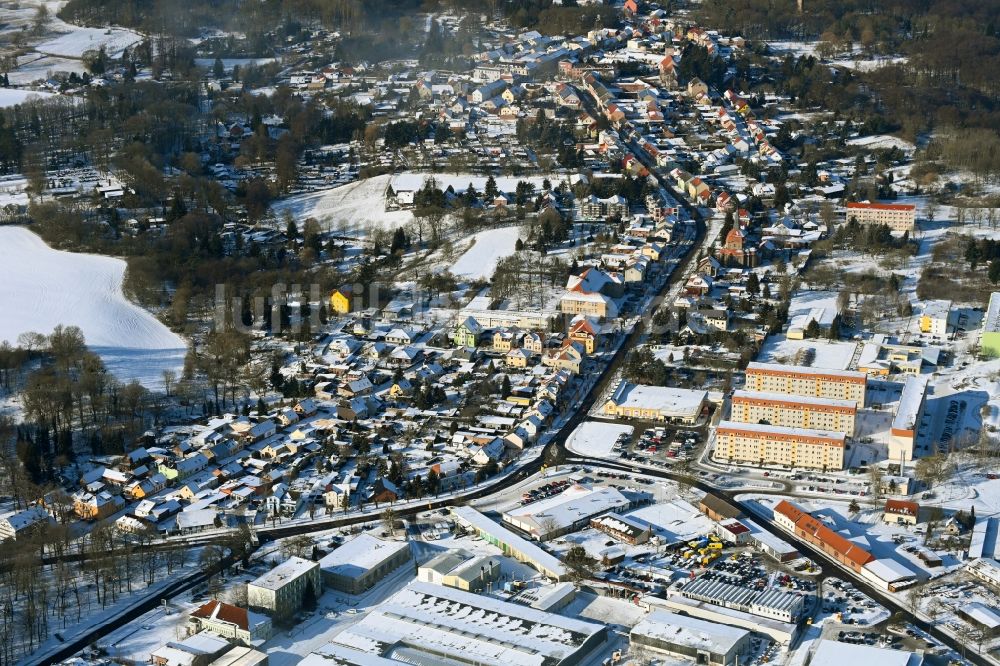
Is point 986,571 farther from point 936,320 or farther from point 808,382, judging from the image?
point 936,320

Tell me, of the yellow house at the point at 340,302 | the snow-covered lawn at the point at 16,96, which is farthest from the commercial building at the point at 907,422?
the snow-covered lawn at the point at 16,96

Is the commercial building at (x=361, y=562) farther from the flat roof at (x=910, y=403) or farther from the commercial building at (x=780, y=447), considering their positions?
the flat roof at (x=910, y=403)

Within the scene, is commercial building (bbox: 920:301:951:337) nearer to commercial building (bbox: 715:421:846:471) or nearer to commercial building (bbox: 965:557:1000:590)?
commercial building (bbox: 715:421:846:471)

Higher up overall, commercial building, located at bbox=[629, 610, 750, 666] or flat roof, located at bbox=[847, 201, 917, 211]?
flat roof, located at bbox=[847, 201, 917, 211]

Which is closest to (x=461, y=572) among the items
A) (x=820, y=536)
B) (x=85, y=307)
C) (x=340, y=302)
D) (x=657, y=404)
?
(x=820, y=536)

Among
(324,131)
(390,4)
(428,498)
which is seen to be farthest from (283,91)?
(428,498)

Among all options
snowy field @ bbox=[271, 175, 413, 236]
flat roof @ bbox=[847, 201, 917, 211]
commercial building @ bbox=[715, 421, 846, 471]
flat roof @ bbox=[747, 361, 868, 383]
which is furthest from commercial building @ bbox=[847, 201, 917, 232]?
commercial building @ bbox=[715, 421, 846, 471]
